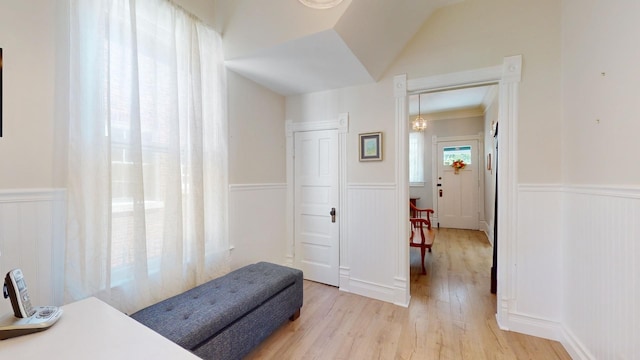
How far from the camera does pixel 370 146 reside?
283 centimetres

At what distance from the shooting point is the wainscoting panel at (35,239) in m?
1.28

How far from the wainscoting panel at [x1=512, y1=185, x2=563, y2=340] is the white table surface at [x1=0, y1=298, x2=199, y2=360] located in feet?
8.55

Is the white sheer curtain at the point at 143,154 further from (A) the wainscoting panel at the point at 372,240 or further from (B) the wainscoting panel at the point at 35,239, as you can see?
(A) the wainscoting panel at the point at 372,240

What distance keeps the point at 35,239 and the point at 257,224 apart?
5.82 ft

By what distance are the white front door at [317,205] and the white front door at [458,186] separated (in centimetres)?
434

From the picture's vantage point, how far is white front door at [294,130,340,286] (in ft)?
10.3

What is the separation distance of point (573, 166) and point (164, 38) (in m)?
3.27

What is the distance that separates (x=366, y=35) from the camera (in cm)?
215

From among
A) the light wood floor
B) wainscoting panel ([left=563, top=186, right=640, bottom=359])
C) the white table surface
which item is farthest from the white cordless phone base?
wainscoting panel ([left=563, top=186, right=640, bottom=359])

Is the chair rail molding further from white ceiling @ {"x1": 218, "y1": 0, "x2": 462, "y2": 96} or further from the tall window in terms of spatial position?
the tall window

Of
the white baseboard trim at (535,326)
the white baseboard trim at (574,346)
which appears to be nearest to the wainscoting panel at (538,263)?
the white baseboard trim at (535,326)

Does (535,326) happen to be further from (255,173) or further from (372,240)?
(255,173)

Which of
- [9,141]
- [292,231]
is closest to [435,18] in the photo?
[292,231]

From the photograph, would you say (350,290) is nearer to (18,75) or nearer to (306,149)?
(306,149)
